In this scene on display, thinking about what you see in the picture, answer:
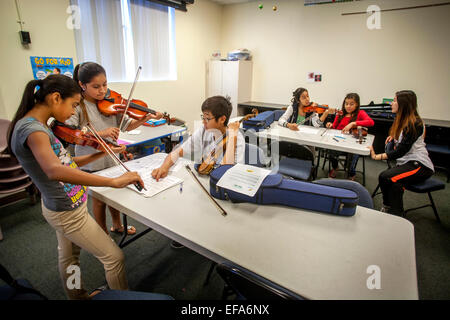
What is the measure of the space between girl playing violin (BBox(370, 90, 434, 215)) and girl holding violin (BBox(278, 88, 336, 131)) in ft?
3.37

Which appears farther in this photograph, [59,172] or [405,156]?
[405,156]

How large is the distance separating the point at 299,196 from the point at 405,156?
1.82m

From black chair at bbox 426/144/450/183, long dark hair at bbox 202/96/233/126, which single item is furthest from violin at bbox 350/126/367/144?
long dark hair at bbox 202/96/233/126

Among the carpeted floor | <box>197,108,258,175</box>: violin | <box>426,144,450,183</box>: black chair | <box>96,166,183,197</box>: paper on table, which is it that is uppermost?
<box>197,108,258,175</box>: violin

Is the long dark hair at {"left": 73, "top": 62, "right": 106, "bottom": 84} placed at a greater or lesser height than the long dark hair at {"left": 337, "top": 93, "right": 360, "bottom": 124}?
greater

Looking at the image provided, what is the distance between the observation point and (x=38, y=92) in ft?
3.28

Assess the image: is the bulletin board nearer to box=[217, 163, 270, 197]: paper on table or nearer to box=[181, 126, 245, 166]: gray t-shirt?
box=[181, 126, 245, 166]: gray t-shirt

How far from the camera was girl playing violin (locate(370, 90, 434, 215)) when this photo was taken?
2.21m

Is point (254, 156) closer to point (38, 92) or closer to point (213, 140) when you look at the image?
point (213, 140)

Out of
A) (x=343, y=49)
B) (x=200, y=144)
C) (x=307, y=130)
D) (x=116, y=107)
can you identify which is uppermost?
(x=343, y=49)

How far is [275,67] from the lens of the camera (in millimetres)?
5148

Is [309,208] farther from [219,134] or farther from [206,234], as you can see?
[219,134]

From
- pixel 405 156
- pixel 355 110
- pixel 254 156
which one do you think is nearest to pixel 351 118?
pixel 355 110
